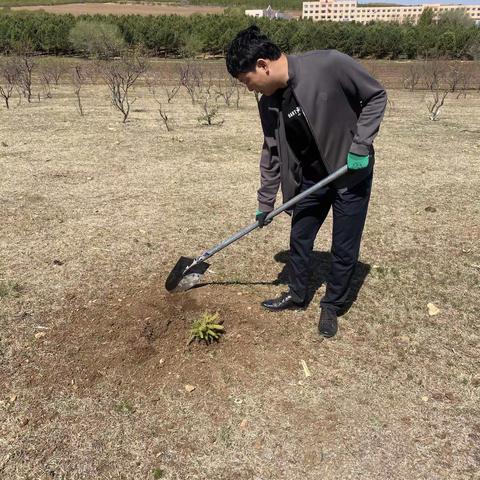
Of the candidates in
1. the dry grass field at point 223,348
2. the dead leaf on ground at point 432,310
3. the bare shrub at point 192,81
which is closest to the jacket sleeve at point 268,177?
the dry grass field at point 223,348

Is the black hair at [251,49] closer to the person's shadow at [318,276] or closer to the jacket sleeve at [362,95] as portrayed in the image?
the jacket sleeve at [362,95]

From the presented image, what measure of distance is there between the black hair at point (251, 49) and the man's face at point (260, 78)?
31 mm

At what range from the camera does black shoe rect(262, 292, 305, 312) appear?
331 cm

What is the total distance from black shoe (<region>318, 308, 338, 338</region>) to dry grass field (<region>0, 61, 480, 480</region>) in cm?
6

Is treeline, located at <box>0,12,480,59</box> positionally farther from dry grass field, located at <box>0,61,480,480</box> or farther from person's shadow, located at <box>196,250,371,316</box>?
person's shadow, located at <box>196,250,371,316</box>

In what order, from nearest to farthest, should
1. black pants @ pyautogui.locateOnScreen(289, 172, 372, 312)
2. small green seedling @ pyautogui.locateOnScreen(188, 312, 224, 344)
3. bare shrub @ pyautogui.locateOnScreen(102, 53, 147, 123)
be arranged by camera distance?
black pants @ pyautogui.locateOnScreen(289, 172, 372, 312), small green seedling @ pyautogui.locateOnScreen(188, 312, 224, 344), bare shrub @ pyautogui.locateOnScreen(102, 53, 147, 123)

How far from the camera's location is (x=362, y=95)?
8.06 ft

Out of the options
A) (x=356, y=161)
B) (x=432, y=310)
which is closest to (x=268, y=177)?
(x=356, y=161)

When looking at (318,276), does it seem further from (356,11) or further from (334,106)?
(356,11)

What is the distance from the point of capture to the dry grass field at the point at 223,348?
7.50 ft

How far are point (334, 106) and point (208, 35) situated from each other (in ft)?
164

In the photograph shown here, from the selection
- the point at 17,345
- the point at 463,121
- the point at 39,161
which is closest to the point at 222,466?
the point at 17,345

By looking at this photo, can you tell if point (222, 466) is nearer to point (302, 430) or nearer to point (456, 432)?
point (302, 430)

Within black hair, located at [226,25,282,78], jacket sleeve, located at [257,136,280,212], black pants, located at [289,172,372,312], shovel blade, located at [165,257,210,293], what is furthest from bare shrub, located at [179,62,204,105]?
black hair, located at [226,25,282,78]
